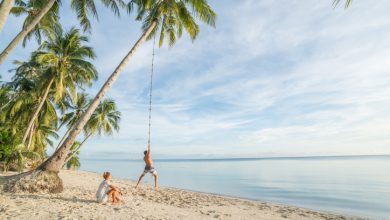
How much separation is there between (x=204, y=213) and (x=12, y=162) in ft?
45.9

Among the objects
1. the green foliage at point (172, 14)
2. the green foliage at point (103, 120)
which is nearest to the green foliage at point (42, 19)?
the green foliage at point (172, 14)

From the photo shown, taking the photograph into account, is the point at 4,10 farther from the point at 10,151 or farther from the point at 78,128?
the point at 10,151

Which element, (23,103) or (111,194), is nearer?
(111,194)

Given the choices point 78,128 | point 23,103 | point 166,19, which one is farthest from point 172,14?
point 23,103

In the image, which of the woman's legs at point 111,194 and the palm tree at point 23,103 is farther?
the palm tree at point 23,103

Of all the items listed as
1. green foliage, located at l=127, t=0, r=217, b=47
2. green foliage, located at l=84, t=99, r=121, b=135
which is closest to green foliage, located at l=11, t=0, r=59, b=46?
green foliage, located at l=127, t=0, r=217, b=47

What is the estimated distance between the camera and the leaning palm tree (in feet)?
31.3

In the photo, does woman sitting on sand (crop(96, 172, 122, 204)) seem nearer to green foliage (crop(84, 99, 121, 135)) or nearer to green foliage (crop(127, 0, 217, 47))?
green foliage (crop(127, 0, 217, 47))

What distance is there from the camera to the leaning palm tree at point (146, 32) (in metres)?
9.53

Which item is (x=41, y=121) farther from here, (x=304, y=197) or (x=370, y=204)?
(x=370, y=204)

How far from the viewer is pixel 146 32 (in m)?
12.5

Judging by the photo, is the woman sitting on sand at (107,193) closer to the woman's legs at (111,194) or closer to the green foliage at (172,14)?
the woman's legs at (111,194)

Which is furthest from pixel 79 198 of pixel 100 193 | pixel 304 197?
pixel 304 197

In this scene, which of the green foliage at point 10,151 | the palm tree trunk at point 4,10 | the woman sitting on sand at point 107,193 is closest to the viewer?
the palm tree trunk at point 4,10
